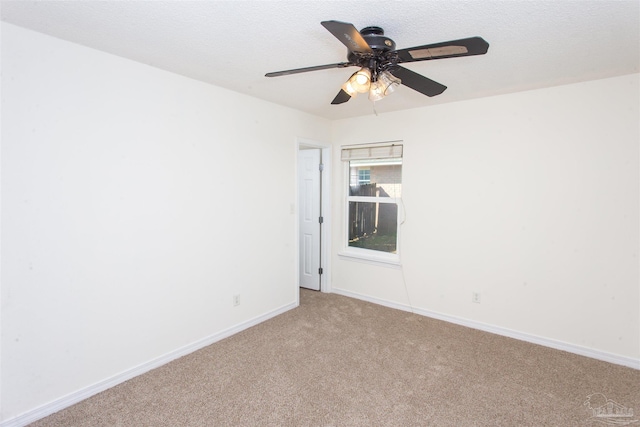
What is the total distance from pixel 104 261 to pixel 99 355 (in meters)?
0.66

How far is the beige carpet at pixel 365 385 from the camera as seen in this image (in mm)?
2072

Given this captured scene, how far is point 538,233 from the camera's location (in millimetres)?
3012

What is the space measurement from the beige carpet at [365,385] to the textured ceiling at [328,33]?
2.33 m

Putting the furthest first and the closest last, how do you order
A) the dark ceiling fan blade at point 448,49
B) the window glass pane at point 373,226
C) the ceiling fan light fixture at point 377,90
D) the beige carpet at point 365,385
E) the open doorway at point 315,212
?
1. the open doorway at point 315,212
2. the window glass pane at point 373,226
3. the beige carpet at point 365,385
4. the ceiling fan light fixture at point 377,90
5. the dark ceiling fan blade at point 448,49

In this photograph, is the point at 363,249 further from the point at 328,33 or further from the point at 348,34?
the point at 348,34

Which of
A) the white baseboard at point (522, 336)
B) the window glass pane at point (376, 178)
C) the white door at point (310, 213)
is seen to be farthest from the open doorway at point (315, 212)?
→ the white baseboard at point (522, 336)

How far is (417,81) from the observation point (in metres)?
1.97

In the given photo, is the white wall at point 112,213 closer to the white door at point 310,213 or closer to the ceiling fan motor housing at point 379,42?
the white door at point 310,213

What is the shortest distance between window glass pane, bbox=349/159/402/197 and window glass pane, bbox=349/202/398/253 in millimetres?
152

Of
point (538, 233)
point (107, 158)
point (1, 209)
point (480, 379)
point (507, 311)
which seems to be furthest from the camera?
point (507, 311)

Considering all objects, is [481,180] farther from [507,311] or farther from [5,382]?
[5,382]

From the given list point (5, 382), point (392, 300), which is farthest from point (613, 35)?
point (5, 382)

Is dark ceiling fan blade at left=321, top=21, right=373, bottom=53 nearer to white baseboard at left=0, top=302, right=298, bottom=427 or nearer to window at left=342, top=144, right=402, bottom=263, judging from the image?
window at left=342, top=144, right=402, bottom=263

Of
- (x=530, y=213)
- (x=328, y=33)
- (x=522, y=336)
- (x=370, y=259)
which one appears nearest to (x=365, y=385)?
(x=522, y=336)
